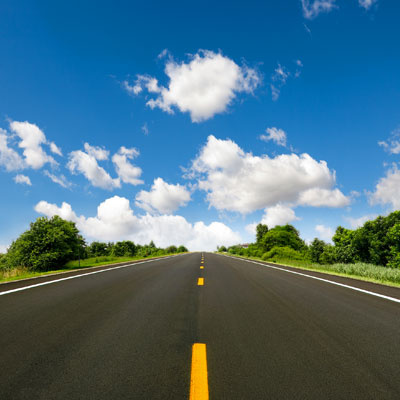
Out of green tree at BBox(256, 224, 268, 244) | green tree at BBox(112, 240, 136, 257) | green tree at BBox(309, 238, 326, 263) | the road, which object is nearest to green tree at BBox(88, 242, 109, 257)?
green tree at BBox(112, 240, 136, 257)

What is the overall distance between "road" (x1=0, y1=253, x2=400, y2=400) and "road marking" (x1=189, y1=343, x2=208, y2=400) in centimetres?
6

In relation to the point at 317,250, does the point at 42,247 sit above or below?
above

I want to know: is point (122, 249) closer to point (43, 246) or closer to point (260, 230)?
point (43, 246)

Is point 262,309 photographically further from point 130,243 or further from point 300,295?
point 130,243

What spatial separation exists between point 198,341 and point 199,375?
958mm

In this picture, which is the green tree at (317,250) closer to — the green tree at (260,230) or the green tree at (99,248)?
the green tree at (260,230)

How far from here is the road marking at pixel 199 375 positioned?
6.91ft

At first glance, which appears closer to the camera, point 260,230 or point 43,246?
point 43,246

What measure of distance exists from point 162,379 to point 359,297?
6087 mm

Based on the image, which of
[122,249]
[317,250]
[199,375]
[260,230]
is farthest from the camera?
[260,230]

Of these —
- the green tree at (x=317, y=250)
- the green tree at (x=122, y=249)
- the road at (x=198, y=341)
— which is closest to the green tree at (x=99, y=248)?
the green tree at (x=122, y=249)

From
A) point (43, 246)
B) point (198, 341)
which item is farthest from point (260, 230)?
point (198, 341)

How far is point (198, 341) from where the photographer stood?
10.9ft

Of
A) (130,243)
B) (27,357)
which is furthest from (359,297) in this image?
(130,243)
